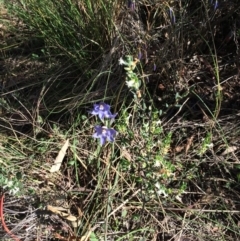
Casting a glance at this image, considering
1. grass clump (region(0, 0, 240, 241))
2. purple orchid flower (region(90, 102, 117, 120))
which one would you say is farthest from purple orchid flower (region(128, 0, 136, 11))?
purple orchid flower (region(90, 102, 117, 120))

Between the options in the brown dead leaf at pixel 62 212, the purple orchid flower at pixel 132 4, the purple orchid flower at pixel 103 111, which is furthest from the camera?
the purple orchid flower at pixel 132 4

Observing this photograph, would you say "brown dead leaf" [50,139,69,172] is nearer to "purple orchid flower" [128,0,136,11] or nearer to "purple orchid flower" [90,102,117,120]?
"purple orchid flower" [90,102,117,120]

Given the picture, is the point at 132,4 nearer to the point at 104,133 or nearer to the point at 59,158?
the point at 104,133

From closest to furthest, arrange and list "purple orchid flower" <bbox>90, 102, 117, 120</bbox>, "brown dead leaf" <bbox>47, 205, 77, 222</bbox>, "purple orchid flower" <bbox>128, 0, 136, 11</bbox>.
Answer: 1. "purple orchid flower" <bbox>90, 102, 117, 120</bbox>
2. "brown dead leaf" <bbox>47, 205, 77, 222</bbox>
3. "purple orchid flower" <bbox>128, 0, 136, 11</bbox>

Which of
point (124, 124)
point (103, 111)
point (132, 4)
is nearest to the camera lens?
point (103, 111)

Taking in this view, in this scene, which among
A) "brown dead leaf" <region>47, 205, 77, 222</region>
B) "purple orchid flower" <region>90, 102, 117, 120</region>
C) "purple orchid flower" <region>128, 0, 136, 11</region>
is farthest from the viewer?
"purple orchid flower" <region>128, 0, 136, 11</region>

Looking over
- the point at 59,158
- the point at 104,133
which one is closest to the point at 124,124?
the point at 104,133

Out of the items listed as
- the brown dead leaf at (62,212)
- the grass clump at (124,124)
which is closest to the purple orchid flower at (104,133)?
the grass clump at (124,124)

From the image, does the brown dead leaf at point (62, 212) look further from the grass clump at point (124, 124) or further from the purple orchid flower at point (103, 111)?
the purple orchid flower at point (103, 111)

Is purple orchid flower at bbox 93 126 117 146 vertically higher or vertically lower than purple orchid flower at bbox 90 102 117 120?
lower
